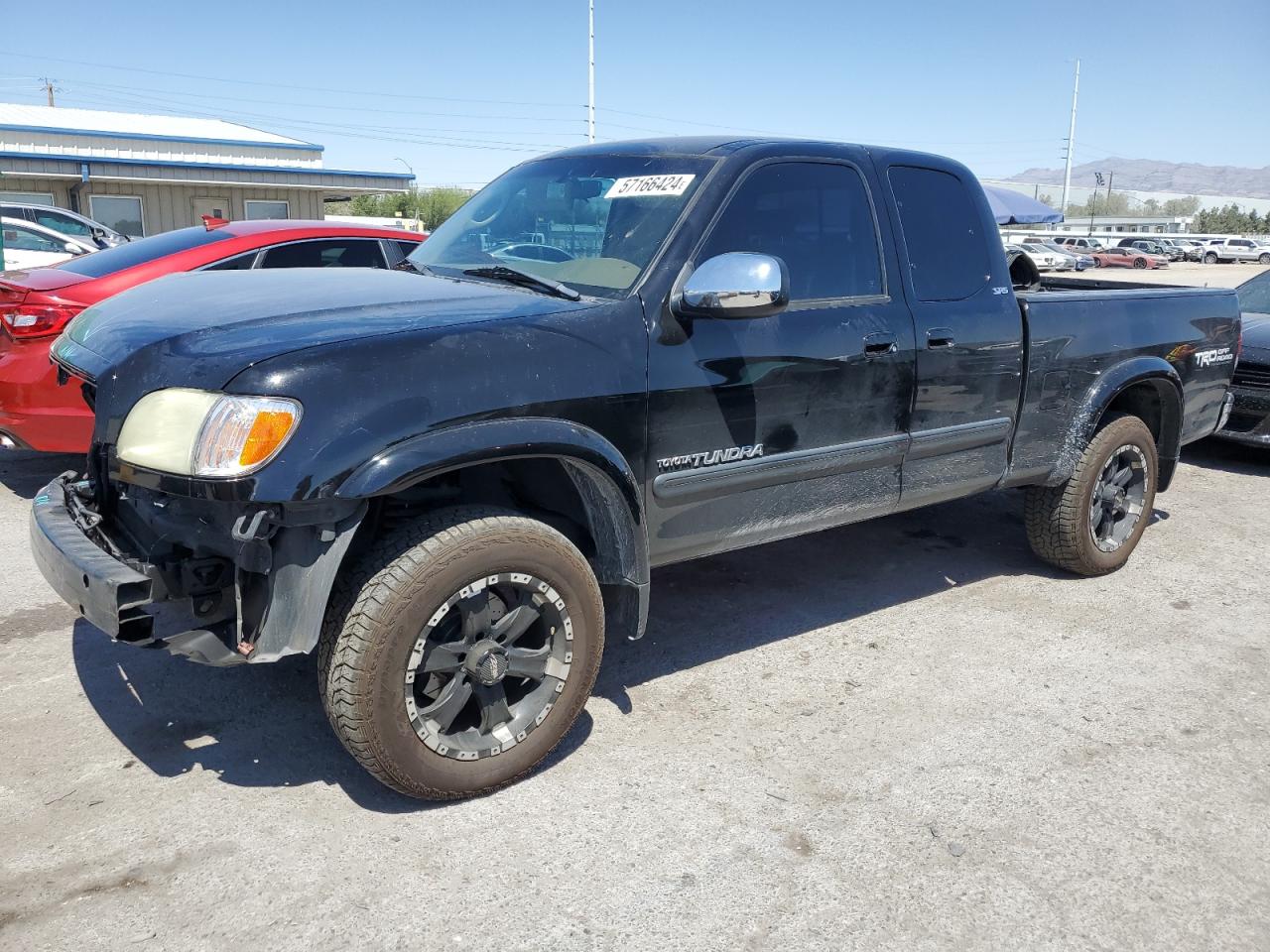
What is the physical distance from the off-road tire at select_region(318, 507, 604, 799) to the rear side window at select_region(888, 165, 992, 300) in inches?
80.9

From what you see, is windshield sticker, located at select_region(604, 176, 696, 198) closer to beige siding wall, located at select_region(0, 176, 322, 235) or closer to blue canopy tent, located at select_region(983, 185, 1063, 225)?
blue canopy tent, located at select_region(983, 185, 1063, 225)

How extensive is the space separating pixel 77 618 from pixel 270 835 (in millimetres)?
1958

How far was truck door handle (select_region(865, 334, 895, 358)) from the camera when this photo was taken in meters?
3.87

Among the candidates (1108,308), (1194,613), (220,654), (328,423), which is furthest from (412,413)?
(1194,613)

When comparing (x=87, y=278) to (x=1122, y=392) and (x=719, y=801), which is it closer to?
(x=719, y=801)

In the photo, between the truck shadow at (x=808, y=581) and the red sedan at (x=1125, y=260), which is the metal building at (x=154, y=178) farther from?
the red sedan at (x=1125, y=260)

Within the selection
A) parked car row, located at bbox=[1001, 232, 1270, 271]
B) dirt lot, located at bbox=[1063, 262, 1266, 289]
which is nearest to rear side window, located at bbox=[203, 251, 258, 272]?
dirt lot, located at bbox=[1063, 262, 1266, 289]

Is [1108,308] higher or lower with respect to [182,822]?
higher

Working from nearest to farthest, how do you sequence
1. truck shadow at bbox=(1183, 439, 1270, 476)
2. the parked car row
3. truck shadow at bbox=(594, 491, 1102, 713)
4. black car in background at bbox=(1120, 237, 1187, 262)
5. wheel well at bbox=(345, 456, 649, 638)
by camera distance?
wheel well at bbox=(345, 456, 649, 638)
truck shadow at bbox=(594, 491, 1102, 713)
truck shadow at bbox=(1183, 439, 1270, 476)
black car in background at bbox=(1120, 237, 1187, 262)
the parked car row

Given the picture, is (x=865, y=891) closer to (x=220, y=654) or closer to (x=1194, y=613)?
(x=220, y=654)

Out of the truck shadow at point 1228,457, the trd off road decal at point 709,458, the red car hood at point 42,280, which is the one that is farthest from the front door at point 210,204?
the trd off road decal at point 709,458

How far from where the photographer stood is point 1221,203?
136 metres

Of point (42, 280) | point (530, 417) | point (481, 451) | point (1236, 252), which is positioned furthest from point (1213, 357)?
point (1236, 252)

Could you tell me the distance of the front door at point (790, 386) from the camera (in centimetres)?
338
